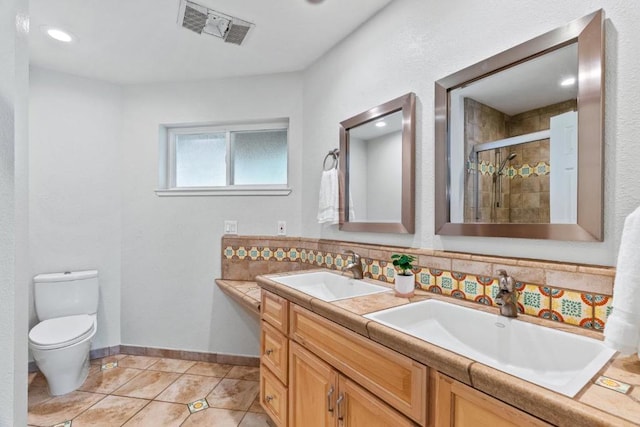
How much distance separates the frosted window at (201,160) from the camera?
2.65m

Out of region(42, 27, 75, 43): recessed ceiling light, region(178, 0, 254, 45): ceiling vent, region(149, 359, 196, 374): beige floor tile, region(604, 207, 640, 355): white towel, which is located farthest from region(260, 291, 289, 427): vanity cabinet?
region(42, 27, 75, 43): recessed ceiling light

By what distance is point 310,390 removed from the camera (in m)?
1.28

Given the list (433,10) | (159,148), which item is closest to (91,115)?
(159,148)

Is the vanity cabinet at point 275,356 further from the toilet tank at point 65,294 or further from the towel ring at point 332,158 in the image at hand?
the toilet tank at point 65,294

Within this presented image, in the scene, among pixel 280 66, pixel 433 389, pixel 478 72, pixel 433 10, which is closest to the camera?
pixel 433 389

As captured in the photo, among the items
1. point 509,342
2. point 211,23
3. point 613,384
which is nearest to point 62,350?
point 211,23

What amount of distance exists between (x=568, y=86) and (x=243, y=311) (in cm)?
242

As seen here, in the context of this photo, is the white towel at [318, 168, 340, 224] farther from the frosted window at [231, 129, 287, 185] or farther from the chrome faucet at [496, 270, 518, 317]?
the chrome faucet at [496, 270, 518, 317]

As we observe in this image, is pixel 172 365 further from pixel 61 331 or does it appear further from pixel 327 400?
pixel 327 400

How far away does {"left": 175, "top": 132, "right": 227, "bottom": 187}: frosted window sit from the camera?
2.65 metres

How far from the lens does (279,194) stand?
7.95 feet

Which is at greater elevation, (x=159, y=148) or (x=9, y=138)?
(x=159, y=148)

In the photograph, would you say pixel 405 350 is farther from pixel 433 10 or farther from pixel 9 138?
pixel 433 10

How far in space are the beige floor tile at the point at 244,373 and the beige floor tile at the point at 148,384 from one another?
41 centimetres
